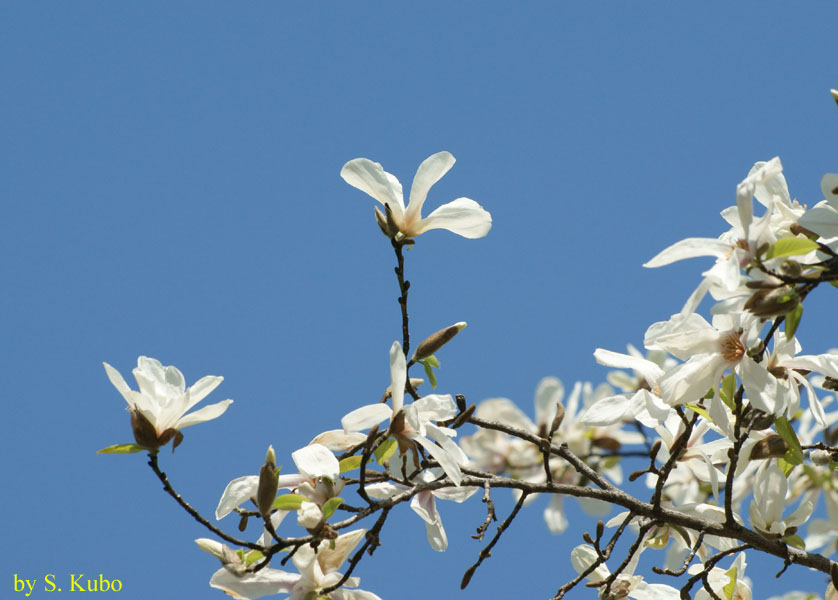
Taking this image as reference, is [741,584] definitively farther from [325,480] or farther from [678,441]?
[325,480]

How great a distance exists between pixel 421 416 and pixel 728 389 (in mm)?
469

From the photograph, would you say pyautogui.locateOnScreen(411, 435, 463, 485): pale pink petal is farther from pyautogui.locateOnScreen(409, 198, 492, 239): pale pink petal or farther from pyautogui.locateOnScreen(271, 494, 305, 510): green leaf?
pyautogui.locateOnScreen(409, 198, 492, 239): pale pink petal

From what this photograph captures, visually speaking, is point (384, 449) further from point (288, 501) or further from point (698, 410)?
point (698, 410)

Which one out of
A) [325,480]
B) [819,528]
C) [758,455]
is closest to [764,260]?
[758,455]

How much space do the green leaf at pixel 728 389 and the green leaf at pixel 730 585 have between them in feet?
1.13

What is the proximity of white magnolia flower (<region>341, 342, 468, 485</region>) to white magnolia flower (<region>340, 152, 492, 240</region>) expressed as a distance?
0.29 metres

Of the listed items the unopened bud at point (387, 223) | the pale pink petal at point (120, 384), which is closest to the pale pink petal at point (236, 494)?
the pale pink petal at point (120, 384)

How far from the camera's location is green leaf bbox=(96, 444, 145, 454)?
132 centimetres

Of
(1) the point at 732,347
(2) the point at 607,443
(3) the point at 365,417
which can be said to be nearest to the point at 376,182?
(3) the point at 365,417

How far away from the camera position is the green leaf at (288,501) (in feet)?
4.18

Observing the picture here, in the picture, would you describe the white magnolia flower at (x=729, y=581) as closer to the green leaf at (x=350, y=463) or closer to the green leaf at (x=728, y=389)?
the green leaf at (x=728, y=389)

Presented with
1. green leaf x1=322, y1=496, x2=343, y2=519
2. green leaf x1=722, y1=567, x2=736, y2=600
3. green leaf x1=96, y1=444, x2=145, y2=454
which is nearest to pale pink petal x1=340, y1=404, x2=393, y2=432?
green leaf x1=322, y1=496, x2=343, y2=519

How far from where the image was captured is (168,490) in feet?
4.17

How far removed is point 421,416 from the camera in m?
1.31
